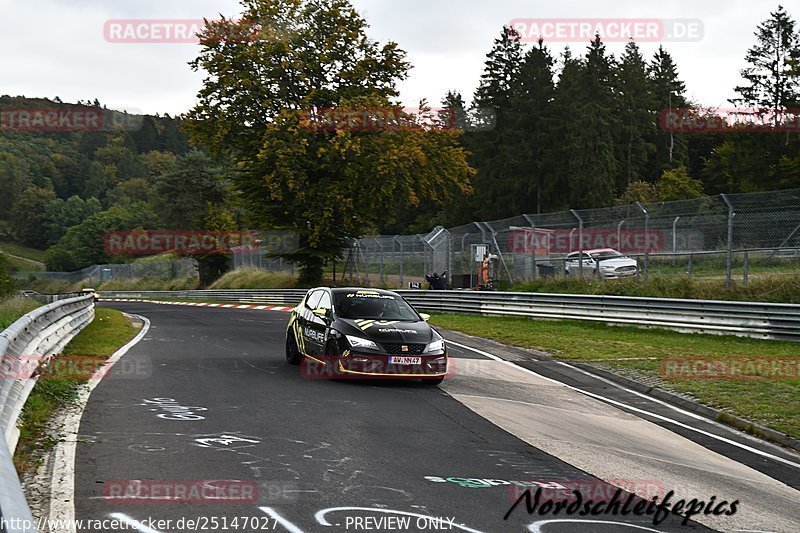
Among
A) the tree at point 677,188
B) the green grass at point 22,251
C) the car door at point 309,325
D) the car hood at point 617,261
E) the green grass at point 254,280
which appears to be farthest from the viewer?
the green grass at point 22,251

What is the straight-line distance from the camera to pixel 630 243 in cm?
2384

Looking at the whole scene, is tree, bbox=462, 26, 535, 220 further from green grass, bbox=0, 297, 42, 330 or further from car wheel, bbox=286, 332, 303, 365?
car wheel, bbox=286, 332, 303, 365

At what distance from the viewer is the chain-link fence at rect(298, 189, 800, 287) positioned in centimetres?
2030

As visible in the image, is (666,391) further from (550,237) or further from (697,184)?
(697,184)

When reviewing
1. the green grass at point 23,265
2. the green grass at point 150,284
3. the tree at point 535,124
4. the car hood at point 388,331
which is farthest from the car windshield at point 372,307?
the green grass at point 23,265

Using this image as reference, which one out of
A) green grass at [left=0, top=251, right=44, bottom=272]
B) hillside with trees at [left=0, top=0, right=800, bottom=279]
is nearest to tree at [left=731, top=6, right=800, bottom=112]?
hillside with trees at [left=0, top=0, right=800, bottom=279]

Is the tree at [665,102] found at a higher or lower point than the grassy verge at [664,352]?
higher

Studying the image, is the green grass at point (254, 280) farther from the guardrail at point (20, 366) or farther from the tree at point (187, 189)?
the guardrail at point (20, 366)

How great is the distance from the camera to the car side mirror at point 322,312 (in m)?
13.2

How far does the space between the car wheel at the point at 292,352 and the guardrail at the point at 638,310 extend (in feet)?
33.7

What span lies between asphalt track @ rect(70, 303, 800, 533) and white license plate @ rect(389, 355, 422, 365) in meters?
0.36

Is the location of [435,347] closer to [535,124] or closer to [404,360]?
[404,360]

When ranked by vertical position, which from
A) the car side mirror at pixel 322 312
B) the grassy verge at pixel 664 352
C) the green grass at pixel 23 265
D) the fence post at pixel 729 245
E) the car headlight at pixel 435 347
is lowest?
the green grass at pixel 23 265

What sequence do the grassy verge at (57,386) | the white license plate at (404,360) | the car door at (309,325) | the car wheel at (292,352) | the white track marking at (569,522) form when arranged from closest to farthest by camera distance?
the white track marking at (569,522) → the grassy verge at (57,386) → the white license plate at (404,360) → the car door at (309,325) → the car wheel at (292,352)
